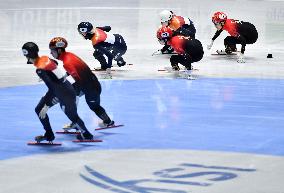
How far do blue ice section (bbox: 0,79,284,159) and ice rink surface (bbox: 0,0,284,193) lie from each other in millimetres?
18

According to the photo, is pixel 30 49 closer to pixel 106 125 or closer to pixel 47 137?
pixel 47 137

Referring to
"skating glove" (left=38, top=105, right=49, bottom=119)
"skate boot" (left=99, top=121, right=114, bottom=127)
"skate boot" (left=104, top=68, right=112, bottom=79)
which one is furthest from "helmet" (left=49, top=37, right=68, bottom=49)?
"skate boot" (left=104, top=68, right=112, bottom=79)

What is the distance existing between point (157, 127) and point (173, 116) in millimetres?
1184

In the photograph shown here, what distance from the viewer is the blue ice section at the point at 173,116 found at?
48.7 feet

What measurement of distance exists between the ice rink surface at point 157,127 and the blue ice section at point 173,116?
0.02m

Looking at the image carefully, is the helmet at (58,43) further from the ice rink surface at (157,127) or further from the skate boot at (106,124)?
the skate boot at (106,124)

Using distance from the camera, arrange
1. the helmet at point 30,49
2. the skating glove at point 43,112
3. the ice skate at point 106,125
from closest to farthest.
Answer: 1. the helmet at point 30,49
2. the skating glove at point 43,112
3. the ice skate at point 106,125

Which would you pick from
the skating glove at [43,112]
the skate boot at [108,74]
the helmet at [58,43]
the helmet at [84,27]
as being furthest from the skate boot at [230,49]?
the skating glove at [43,112]

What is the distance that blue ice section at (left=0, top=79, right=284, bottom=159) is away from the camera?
1484 cm

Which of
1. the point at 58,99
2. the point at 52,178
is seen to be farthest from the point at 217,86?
the point at 52,178

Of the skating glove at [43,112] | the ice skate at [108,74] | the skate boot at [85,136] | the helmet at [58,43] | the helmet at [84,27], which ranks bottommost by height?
the skate boot at [85,136]

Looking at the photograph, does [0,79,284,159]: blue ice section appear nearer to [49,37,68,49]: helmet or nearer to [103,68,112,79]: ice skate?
[103,68,112,79]: ice skate

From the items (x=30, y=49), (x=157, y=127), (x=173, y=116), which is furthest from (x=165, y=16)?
(x=30, y=49)

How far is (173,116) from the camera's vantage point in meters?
17.6
